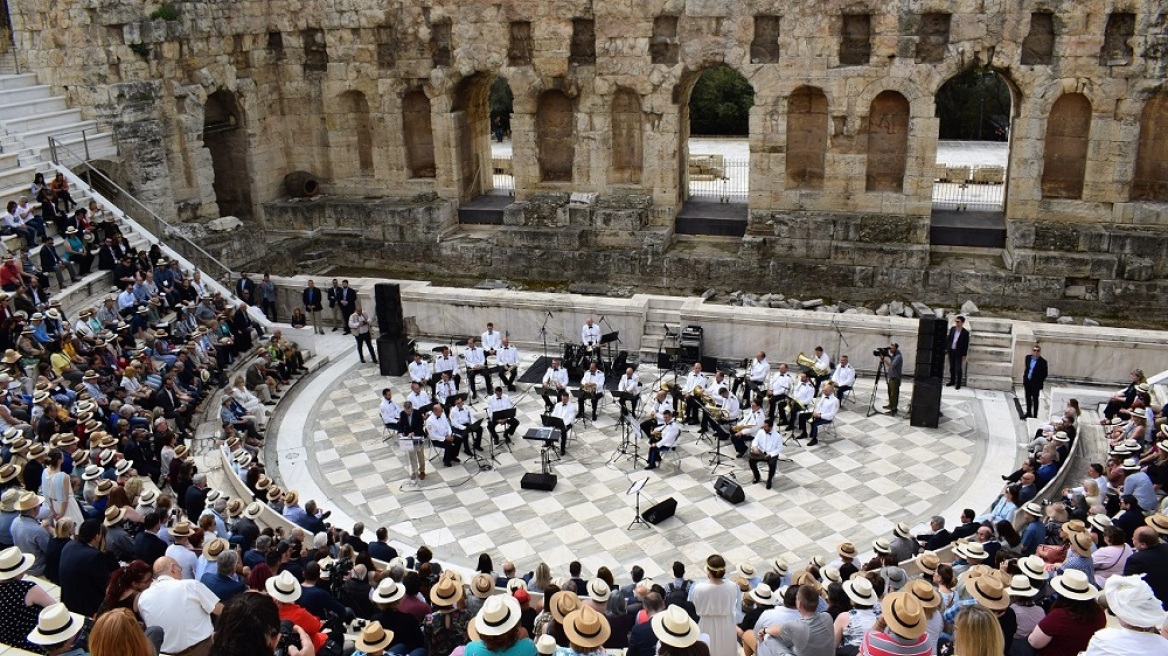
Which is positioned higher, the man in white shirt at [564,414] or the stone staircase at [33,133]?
the stone staircase at [33,133]

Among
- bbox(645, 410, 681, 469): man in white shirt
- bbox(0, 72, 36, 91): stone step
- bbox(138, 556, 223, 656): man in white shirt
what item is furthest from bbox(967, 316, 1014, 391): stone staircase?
bbox(0, 72, 36, 91): stone step

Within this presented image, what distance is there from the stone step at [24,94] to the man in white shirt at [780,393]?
19.7 m

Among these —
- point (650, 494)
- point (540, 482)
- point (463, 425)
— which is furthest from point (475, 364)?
point (650, 494)

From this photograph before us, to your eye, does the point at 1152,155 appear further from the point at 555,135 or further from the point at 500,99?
the point at 500,99

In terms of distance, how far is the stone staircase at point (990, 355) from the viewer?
19703 millimetres

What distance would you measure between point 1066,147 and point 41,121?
2519 centimetres

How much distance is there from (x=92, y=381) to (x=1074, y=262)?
20.9 m

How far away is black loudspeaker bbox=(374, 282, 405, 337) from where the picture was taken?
20.9m

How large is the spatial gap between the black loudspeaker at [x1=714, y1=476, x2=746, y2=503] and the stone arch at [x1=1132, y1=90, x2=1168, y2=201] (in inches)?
566

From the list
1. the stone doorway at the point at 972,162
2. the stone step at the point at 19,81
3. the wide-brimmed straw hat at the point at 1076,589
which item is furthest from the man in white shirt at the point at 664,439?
the stone step at the point at 19,81

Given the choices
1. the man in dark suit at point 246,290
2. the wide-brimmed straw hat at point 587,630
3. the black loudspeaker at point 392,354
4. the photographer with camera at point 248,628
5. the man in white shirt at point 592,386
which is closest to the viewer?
the photographer with camera at point 248,628

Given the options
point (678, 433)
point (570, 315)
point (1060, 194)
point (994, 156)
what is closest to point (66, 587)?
point (678, 433)

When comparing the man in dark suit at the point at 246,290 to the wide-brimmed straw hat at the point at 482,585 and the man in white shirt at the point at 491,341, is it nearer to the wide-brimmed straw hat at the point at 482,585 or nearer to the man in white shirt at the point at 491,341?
the man in white shirt at the point at 491,341

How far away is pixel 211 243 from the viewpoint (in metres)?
25.9
